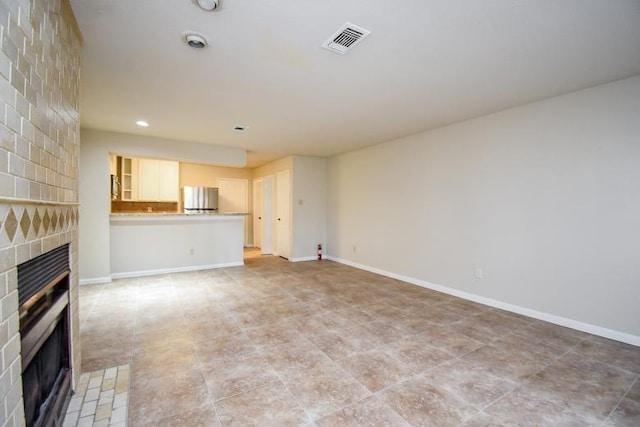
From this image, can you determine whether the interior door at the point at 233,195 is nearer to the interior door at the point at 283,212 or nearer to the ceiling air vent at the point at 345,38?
the interior door at the point at 283,212

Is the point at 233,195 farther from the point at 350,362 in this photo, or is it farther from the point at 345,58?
the point at 350,362

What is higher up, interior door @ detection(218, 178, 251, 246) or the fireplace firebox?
interior door @ detection(218, 178, 251, 246)

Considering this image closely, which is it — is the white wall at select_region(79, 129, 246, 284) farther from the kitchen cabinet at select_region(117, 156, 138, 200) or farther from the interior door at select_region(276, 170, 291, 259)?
the interior door at select_region(276, 170, 291, 259)

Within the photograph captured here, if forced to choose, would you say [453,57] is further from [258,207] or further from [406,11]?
[258,207]

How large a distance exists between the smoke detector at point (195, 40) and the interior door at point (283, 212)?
4361 mm

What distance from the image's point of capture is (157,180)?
6.73 m

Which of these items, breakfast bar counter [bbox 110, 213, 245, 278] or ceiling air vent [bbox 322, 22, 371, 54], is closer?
ceiling air vent [bbox 322, 22, 371, 54]

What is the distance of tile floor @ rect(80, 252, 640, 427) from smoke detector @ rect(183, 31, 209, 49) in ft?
8.09

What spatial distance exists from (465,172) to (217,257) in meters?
4.68

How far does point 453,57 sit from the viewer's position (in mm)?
2270

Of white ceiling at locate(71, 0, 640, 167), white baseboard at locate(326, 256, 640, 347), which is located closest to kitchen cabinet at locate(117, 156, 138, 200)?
white ceiling at locate(71, 0, 640, 167)

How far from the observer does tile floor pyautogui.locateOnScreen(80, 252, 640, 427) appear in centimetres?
170

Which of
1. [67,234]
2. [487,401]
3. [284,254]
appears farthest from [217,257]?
[487,401]

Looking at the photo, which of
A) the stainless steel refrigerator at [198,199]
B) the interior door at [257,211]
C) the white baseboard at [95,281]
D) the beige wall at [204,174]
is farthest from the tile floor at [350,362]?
the interior door at [257,211]
